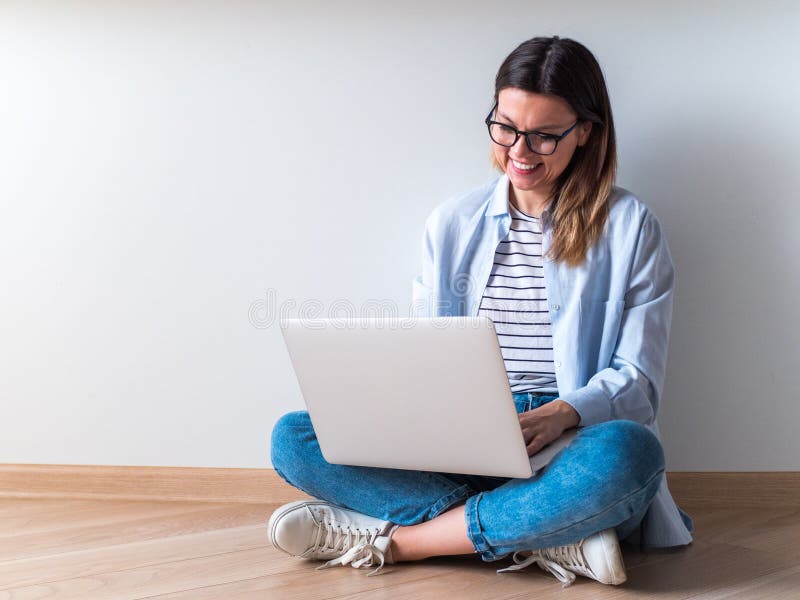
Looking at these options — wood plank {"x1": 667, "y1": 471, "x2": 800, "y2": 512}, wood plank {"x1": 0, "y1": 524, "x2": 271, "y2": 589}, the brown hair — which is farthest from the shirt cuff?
wood plank {"x1": 0, "y1": 524, "x2": 271, "y2": 589}

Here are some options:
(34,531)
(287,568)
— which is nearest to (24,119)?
(34,531)

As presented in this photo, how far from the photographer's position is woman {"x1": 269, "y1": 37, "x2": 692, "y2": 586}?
117cm

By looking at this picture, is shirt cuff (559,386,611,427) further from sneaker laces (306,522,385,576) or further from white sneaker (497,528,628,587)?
sneaker laces (306,522,385,576)

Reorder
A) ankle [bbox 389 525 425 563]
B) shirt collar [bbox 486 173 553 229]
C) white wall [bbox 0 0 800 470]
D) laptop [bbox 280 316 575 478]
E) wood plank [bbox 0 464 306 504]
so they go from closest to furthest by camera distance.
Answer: laptop [bbox 280 316 575 478] → ankle [bbox 389 525 425 563] → shirt collar [bbox 486 173 553 229] → white wall [bbox 0 0 800 470] → wood plank [bbox 0 464 306 504]

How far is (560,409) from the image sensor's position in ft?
4.17

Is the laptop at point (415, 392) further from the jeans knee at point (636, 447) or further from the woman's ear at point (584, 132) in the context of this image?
the woman's ear at point (584, 132)

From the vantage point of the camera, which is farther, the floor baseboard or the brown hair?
the floor baseboard

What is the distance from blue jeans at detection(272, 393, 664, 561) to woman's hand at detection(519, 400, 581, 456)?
0.03m

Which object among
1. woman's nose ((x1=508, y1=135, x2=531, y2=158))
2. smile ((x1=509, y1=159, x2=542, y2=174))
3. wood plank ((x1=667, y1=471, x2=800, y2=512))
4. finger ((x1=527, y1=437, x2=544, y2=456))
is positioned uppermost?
woman's nose ((x1=508, y1=135, x2=531, y2=158))

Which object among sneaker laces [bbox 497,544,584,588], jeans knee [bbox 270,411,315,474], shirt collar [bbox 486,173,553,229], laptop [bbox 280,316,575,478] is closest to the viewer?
laptop [bbox 280,316,575,478]

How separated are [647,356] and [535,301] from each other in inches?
8.6

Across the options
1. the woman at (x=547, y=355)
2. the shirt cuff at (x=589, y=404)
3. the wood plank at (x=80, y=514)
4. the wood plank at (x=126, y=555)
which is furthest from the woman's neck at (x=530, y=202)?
the wood plank at (x=80, y=514)

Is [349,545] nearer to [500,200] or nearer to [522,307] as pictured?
[522,307]

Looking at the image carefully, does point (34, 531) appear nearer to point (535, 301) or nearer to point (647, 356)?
point (535, 301)
